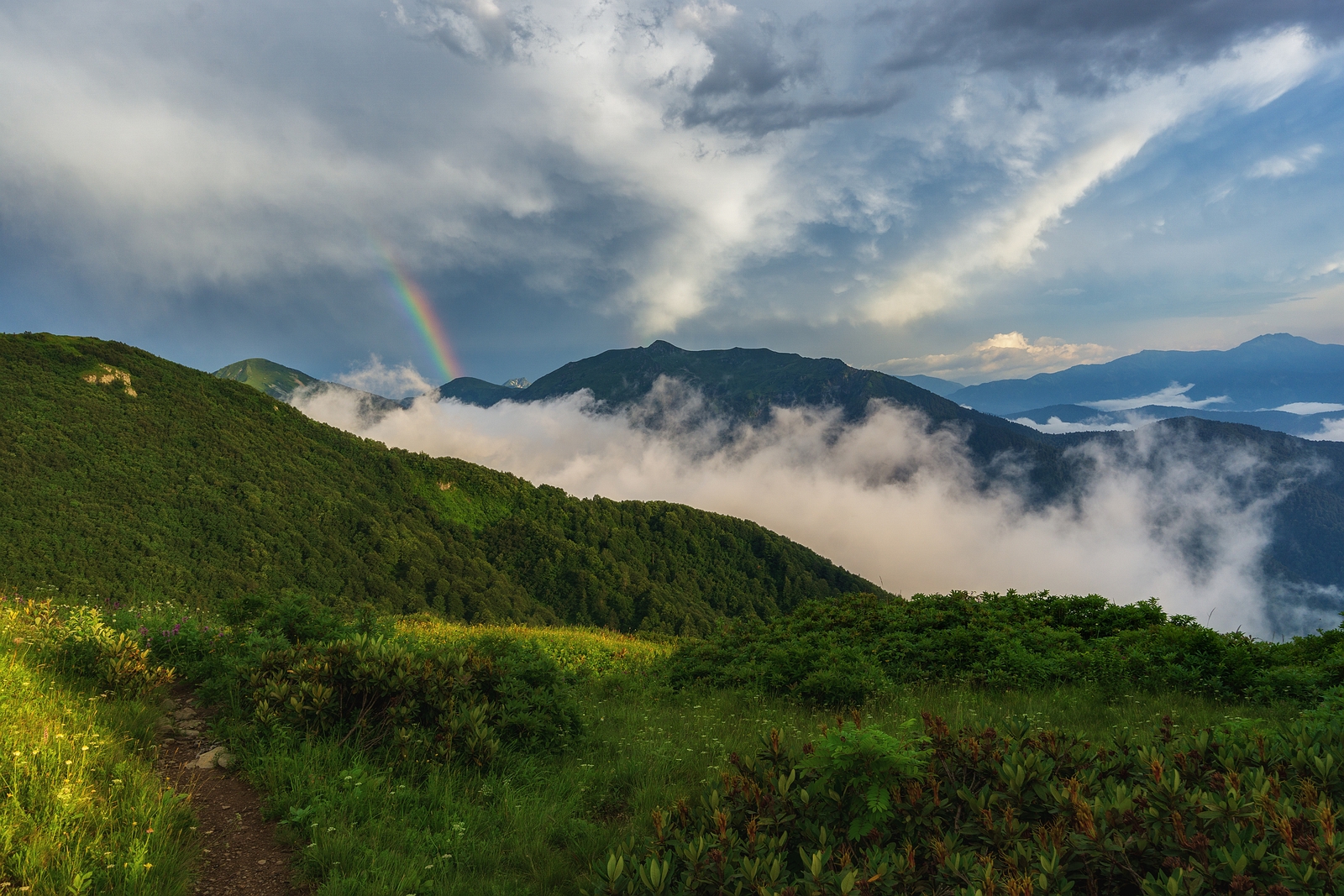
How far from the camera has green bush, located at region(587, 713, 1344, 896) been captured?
2.75 meters

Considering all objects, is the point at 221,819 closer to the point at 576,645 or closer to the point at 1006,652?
the point at 1006,652

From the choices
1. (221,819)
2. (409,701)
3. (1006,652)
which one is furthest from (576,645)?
(221,819)

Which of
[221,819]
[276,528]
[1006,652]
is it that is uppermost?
[221,819]

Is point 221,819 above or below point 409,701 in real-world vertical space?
below

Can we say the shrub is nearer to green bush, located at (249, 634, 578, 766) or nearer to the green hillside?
green bush, located at (249, 634, 578, 766)

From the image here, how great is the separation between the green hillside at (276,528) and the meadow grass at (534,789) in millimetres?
121351

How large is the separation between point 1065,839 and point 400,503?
209 metres

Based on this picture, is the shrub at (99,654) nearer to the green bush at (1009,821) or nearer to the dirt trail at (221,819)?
the dirt trail at (221,819)

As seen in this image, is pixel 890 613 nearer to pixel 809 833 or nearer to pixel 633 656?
pixel 633 656

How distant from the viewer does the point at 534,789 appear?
5.84 m

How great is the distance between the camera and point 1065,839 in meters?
3.05

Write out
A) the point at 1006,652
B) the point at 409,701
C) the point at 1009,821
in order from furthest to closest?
the point at 1006,652
the point at 409,701
the point at 1009,821

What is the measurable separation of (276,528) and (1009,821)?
178 m

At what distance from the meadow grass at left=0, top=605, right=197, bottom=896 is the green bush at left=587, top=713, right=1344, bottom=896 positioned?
312 centimetres
